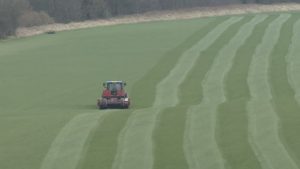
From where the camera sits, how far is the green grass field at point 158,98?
25531 millimetres

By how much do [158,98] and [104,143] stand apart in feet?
47.5

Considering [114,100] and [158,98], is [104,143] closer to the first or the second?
[114,100]

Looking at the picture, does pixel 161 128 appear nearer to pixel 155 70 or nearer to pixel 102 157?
pixel 102 157

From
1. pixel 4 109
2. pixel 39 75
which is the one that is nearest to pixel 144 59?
pixel 39 75

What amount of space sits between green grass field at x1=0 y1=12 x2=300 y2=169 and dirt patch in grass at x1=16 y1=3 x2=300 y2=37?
8202 millimetres

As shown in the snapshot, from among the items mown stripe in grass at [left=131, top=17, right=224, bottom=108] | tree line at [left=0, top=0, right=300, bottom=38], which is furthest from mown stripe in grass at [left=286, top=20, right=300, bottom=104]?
tree line at [left=0, top=0, right=300, bottom=38]

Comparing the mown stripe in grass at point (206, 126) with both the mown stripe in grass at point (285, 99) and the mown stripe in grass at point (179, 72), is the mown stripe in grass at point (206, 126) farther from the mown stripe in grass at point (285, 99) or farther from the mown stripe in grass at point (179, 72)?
the mown stripe in grass at point (285, 99)

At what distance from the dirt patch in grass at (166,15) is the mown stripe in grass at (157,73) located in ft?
64.6

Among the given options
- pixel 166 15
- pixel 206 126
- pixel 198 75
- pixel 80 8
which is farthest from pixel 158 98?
pixel 80 8

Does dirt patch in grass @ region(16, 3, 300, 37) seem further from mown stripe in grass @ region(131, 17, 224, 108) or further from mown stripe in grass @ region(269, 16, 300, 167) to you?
mown stripe in grass @ region(269, 16, 300, 167)

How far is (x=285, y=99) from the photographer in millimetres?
37062

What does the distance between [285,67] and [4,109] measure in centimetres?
2139

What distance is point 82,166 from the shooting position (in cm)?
2444

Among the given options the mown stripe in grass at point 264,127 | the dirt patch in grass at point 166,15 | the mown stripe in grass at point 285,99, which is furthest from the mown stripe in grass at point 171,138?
the dirt patch in grass at point 166,15
